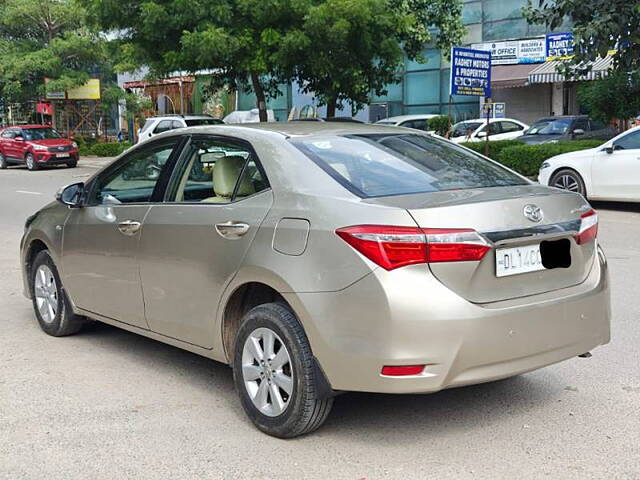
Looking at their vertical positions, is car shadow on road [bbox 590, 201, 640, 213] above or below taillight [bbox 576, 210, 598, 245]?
below

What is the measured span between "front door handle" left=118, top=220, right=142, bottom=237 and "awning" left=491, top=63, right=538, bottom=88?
26.0m

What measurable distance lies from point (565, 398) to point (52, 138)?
29876 millimetres

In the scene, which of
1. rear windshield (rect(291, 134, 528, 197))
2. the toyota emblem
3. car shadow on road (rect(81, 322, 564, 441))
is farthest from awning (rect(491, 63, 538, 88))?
the toyota emblem

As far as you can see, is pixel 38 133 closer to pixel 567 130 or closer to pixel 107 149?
pixel 107 149

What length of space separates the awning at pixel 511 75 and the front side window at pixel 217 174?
26018 millimetres

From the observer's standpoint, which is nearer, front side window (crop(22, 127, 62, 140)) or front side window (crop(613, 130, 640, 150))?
front side window (crop(613, 130, 640, 150))

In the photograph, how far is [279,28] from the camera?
73.7 ft

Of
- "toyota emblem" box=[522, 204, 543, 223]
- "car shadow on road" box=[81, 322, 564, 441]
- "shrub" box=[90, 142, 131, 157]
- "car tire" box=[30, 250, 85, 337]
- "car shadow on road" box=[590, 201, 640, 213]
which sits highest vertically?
"toyota emblem" box=[522, 204, 543, 223]

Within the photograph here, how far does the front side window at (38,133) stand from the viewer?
3164 centimetres

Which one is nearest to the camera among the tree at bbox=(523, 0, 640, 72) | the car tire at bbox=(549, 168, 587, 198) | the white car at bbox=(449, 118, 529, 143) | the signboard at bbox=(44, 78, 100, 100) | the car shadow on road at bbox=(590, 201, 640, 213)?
the car tire at bbox=(549, 168, 587, 198)

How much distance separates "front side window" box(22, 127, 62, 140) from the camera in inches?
1246

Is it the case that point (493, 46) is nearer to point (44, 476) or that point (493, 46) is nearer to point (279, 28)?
point (279, 28)

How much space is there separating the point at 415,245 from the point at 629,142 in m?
11.2

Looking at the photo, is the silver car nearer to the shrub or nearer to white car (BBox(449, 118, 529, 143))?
white car (BBox(449, 118, 529, 143))
